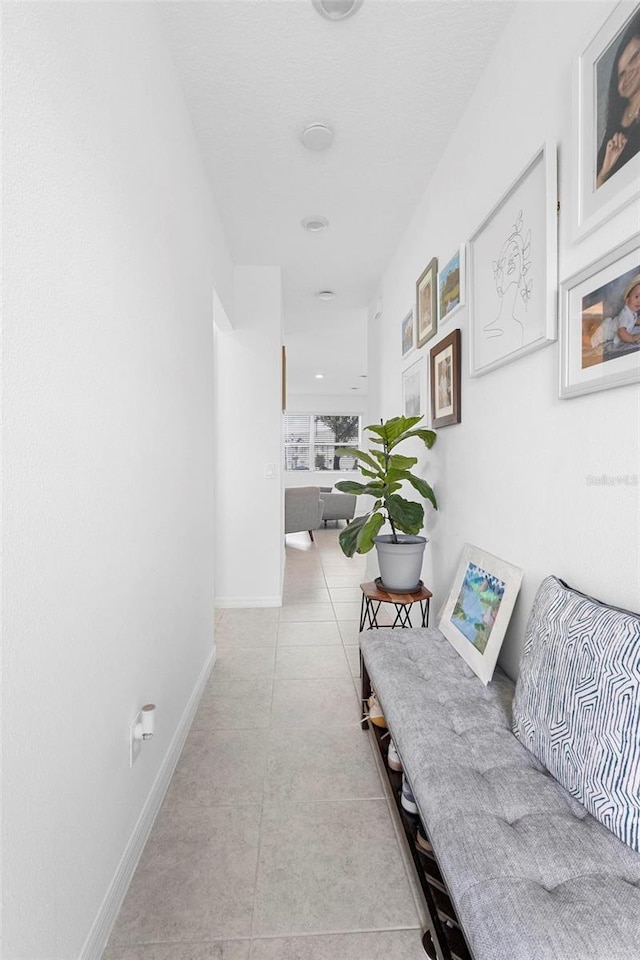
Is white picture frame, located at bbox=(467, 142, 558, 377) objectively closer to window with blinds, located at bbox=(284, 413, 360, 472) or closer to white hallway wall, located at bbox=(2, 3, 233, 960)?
white hallway wall, located at bbox=(2, 3, 233, 960)

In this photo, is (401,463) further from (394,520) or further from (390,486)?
(394,520)

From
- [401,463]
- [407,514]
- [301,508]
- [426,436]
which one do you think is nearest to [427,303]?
[426,436]

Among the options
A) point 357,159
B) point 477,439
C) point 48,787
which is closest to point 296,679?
point 477,439

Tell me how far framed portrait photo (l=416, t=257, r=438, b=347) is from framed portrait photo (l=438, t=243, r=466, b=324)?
0.07m

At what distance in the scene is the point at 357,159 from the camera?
2297 mm

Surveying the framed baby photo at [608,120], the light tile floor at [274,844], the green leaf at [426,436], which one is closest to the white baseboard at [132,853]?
the light tile floor at [274,844]

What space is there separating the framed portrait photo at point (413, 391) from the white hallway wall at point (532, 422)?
0.42 meters

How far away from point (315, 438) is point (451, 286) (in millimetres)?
8195

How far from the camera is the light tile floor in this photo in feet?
3.73

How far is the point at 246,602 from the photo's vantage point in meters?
3.72

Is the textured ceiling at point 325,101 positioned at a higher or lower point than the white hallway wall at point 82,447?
higher

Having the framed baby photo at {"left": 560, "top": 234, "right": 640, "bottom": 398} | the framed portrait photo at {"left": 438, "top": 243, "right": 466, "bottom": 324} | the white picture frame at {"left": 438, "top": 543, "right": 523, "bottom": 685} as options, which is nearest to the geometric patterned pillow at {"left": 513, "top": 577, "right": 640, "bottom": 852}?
the white picture frame at {"left": 438, "top": 543, "right": 523, "bottom": 685}

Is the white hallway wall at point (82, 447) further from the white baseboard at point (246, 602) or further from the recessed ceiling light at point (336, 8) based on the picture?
the white baseboard at point (246, 602)

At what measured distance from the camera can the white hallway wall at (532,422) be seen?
3.60 feet
